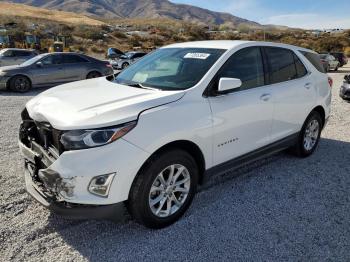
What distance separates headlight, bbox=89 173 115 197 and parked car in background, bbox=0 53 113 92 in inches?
421

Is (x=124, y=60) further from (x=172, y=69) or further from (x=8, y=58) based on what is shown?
(x=172, y=69)

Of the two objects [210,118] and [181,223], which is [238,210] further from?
[210,118]

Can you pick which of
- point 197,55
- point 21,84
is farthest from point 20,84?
point 197,55

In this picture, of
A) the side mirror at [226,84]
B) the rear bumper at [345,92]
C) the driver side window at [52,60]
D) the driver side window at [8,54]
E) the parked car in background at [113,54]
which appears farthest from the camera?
the parked car in background at [113,54]

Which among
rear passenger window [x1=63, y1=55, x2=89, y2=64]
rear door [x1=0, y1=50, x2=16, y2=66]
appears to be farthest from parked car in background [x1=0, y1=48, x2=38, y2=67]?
rear passenger window [x1=63, y1=55, x2=89, y2=64]

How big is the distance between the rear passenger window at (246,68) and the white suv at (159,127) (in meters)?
0.01

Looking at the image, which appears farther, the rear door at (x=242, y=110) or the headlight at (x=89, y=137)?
the rear door at (x=242, y=110)

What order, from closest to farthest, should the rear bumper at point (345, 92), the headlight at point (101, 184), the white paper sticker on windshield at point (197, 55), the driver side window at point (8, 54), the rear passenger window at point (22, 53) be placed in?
1. the headlight at point (101, 184)
2. the white paper sticker on windshield at point (197, 55)
3. the rear bumper at point (345, 92)
4. the driver side window at point (8, 54)
5. the rear passenger window at point (22, 53)

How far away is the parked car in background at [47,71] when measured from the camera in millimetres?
12258

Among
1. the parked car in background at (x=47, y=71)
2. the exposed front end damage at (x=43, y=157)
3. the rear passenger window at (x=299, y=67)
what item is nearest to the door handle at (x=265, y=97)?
the rear passenger window at (x=299, y=67)

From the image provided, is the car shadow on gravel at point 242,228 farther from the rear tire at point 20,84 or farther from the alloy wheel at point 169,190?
the rear tire at point 20,84

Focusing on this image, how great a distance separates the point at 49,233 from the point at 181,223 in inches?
50.8

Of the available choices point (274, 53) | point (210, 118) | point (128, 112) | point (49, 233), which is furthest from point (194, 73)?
point (49, 233)

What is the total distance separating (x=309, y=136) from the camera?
560 centimetres
